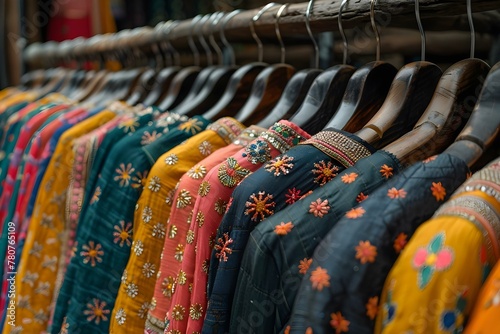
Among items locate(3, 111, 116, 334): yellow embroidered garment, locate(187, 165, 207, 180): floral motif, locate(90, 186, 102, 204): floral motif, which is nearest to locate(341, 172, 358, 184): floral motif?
locate(187, 165, 207, 180): floral motif

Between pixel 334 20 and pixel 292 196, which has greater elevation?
pixel 334 20

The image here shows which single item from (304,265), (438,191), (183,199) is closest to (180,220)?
(183,199)

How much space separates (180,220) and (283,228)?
22cm

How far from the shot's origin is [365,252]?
0.49m

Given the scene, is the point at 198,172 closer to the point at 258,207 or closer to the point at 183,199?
the point at 183,199

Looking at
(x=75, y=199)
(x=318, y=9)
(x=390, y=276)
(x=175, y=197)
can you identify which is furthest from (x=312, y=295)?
(x=75, y=199)

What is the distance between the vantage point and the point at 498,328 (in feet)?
1.37

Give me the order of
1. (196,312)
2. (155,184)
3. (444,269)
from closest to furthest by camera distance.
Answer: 1. (444,269)
2. (196,312)
3. (155,184)

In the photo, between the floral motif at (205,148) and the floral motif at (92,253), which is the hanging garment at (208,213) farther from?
the floral motif at (92,253)

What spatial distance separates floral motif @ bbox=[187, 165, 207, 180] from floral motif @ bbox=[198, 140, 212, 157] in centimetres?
7

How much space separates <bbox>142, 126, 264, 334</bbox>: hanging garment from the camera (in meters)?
0.74

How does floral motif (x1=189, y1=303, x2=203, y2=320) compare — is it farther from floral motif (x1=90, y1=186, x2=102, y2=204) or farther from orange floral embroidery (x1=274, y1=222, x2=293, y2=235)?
floral motif (x1=90, y1=186, x2=102, y2=204)

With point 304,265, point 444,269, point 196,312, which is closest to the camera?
point 444,269

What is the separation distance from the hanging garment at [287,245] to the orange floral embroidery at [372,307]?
83 mm
